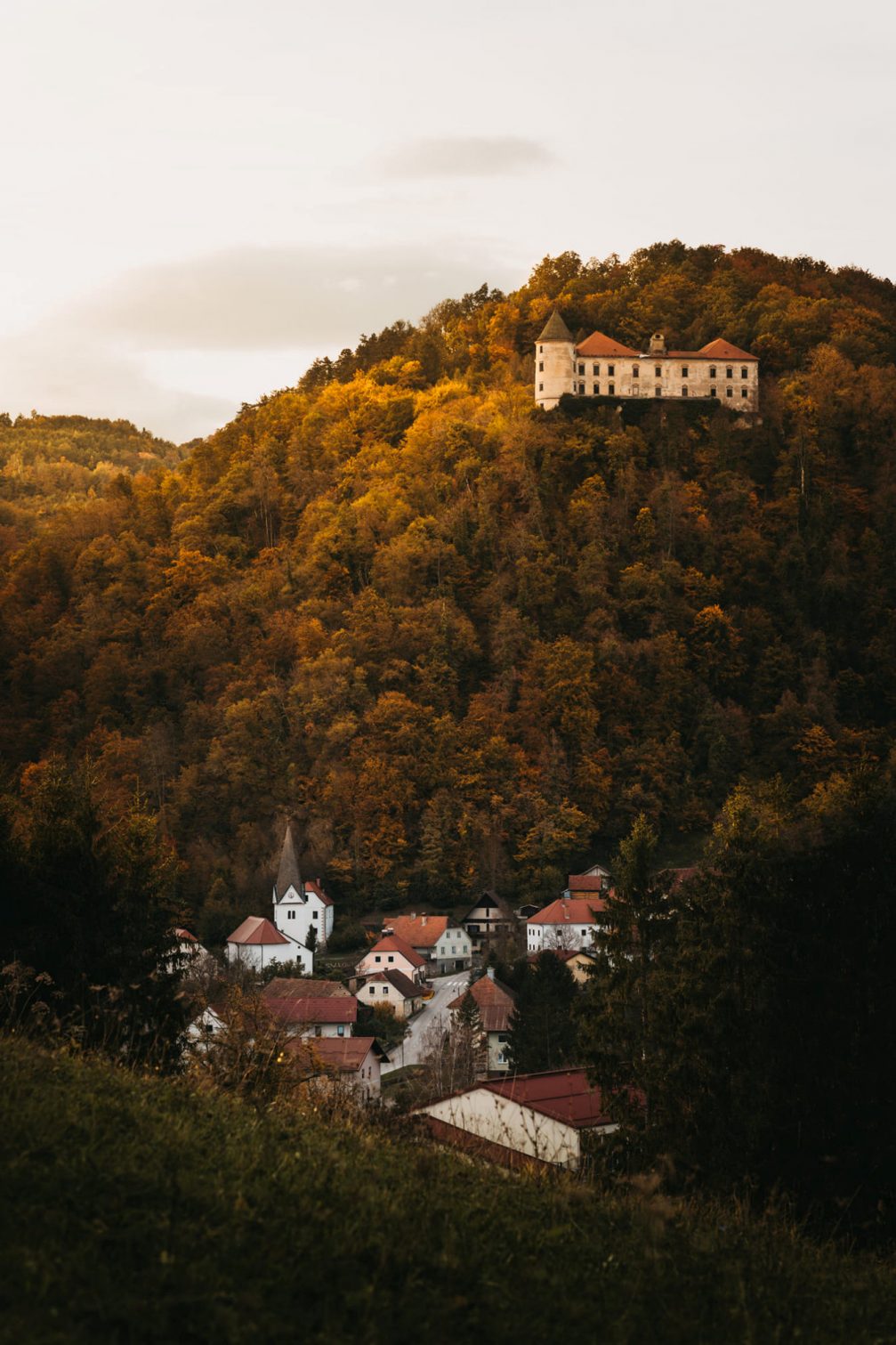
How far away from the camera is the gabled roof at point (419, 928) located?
208ft

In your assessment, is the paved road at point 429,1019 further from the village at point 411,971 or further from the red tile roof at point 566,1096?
the red tile roof at point 566,1096

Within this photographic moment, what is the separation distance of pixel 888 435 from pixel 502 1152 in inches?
3547

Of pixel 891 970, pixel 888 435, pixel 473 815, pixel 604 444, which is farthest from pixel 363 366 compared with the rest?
pixel 891 970

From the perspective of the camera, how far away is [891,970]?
1488 centimetres

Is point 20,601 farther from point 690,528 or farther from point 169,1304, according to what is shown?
point 169,1304

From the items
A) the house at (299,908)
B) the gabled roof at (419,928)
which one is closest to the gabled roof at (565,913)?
the gabled roof at (419,928)

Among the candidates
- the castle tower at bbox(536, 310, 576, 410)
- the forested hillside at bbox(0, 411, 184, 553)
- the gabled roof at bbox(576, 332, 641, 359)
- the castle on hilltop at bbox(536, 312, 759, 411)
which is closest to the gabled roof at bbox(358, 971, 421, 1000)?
the castle tower at bbox(536, 310, 576, 410)

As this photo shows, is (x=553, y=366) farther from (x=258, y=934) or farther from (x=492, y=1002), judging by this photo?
(x=492, y=1002)

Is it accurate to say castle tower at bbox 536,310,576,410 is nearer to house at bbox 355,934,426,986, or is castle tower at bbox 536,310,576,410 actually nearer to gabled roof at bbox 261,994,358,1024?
house at bbox 355,934,426,986

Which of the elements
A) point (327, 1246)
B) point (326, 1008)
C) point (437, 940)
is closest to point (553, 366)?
point (437, 940)

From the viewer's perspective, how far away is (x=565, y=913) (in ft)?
205

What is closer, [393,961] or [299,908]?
[393,961]

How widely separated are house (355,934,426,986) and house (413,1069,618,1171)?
38.7 metres

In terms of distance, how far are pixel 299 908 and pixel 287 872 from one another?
6.47ft
